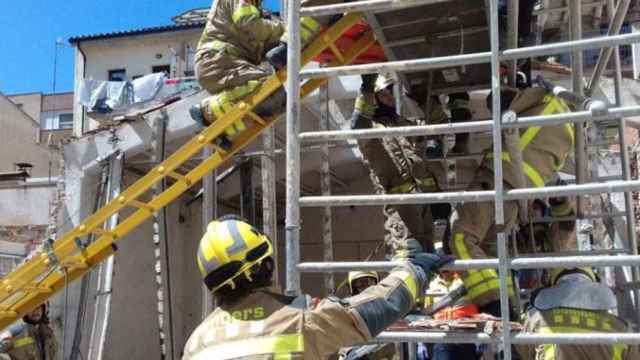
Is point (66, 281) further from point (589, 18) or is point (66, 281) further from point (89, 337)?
point (589, 18)

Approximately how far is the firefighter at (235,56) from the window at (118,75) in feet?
52.9

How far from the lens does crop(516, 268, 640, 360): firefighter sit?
3.32 metres

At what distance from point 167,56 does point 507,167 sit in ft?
61.6

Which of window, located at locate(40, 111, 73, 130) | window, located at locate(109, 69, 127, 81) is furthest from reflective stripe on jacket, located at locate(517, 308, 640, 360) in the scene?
window, located at locate(40, 111, 73, 130)

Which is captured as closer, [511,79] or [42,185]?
[511,79]

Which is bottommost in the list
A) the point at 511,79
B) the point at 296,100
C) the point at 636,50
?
the point at 296,100

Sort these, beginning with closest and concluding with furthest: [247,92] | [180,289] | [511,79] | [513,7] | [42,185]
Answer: [513,7] < [511,79] < [247,92] < [180,289] < [42,185]

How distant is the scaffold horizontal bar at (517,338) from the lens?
263 cm

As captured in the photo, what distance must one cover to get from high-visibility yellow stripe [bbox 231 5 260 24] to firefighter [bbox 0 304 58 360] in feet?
15.9

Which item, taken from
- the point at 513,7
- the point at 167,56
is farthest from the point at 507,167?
the point at 167,56

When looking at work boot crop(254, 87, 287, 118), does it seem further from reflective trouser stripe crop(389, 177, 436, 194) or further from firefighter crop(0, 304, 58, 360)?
firefighter crop(0, 304, 58, 360)

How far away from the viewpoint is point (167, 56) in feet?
70.0

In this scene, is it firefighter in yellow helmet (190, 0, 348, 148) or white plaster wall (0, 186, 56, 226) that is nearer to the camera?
firefighter in yellow helmet (190, 0, 348, 148)

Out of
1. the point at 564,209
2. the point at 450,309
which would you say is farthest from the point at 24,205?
the point at 564,209
